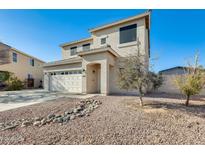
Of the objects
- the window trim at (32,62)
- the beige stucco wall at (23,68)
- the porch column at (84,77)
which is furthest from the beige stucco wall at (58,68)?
the window trim at (32,62)

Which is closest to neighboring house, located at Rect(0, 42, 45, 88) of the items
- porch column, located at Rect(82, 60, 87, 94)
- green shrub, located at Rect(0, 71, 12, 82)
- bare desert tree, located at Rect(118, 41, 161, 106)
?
green shrub, located at Rect(0, 71, 12, 82)

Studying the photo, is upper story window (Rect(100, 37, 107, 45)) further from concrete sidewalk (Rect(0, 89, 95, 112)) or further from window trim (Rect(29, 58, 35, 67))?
window trim (Rect(29, 58, 35, 67))

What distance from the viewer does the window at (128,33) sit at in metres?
12.0

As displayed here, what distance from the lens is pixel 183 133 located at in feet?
11.6

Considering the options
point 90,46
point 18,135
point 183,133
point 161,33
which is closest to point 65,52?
point 90,46

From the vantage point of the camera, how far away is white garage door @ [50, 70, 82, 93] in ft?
42.0

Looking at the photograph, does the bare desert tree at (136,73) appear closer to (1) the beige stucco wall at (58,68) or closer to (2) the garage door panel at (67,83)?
(2) the garage door panel at (67,83)

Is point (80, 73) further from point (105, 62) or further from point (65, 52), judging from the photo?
point (65, 52)

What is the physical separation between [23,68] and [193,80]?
24609mm

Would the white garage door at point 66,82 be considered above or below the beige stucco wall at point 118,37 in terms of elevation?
below

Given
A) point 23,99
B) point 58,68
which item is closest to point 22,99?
point 23,99

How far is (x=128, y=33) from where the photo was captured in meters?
12.4

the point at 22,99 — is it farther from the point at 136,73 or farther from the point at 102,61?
the point at 136,73
